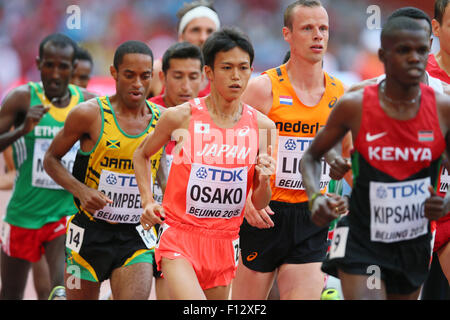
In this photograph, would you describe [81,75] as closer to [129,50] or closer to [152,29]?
[129,50]

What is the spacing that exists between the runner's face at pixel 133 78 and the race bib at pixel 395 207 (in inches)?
87.1

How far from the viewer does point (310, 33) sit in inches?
227

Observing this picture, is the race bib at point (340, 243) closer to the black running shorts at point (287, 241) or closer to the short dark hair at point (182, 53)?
the black running shorts at point (287, 241)

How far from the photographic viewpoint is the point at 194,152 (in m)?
4.80

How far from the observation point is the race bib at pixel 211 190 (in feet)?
15.6

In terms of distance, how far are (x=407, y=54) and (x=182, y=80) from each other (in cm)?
330

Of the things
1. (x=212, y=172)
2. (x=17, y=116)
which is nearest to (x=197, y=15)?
(x=17, y=116)

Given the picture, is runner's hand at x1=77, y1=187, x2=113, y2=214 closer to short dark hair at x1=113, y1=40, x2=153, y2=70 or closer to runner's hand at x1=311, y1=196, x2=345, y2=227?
short dark hair at x1=113, y1=40, x2=153, y2=70

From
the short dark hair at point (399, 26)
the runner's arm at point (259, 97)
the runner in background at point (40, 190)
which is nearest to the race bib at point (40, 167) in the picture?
the runner in background at point (40, 190)

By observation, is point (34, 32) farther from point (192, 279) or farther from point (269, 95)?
point (192, 279)

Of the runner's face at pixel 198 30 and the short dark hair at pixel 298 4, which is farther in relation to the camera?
the runner's face at pixel 198 30

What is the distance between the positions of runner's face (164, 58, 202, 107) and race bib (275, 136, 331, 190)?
5.07ft
